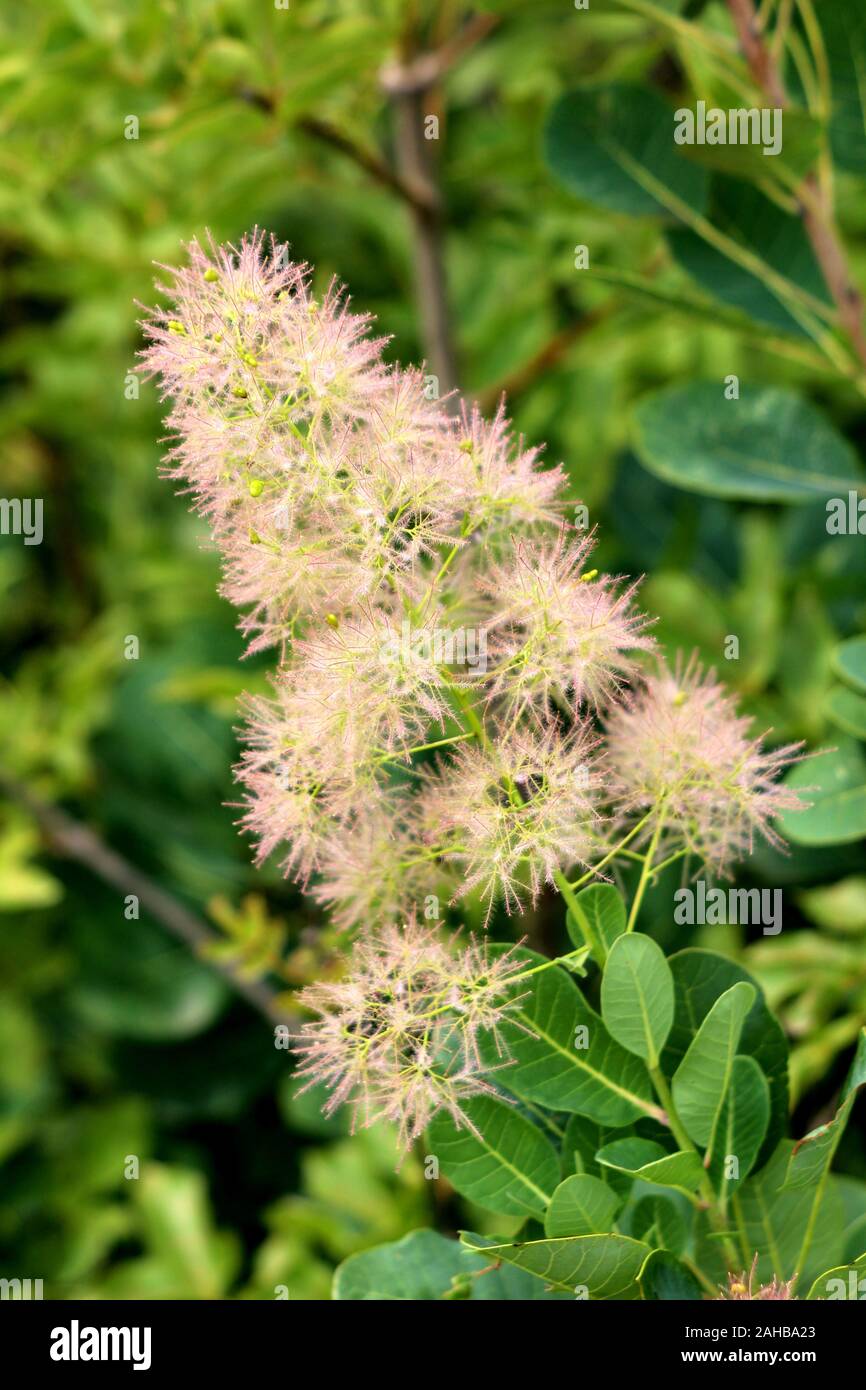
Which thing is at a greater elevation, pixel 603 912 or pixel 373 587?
pixel 373 587

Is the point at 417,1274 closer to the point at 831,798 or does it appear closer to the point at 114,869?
the point at 831,798

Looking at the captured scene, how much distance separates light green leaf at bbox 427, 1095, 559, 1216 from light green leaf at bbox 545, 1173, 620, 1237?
0.04 m

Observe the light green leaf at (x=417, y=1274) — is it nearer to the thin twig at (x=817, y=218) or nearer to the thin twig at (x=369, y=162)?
the thin twig at (x=817, y=218)

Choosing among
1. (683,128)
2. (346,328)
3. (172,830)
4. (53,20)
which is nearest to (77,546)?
(172,830)

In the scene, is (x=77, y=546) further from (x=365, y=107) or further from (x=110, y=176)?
(x=365, y=107)

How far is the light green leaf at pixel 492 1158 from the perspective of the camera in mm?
803

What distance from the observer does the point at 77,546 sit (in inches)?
89.1

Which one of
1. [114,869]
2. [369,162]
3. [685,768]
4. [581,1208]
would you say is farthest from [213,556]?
[581,1208]

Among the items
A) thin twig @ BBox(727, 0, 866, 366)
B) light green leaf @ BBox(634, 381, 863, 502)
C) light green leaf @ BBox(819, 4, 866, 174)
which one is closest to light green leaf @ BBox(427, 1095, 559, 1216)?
light green leaf @ BBox(634, 381, 863, 502)

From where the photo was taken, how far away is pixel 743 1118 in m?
0.80

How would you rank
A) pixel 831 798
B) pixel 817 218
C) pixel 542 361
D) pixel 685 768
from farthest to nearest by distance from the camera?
1. pixel 542 361
2. pixel 817 218
3. pixel 831 798
4. pixel 685 768

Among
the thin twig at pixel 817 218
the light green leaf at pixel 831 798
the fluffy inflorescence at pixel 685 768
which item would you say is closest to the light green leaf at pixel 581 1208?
the fluffy inflorescence at pixel 685 768

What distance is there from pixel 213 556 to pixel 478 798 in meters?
1.40

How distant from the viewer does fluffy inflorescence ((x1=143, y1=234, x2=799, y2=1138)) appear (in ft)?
2.36
